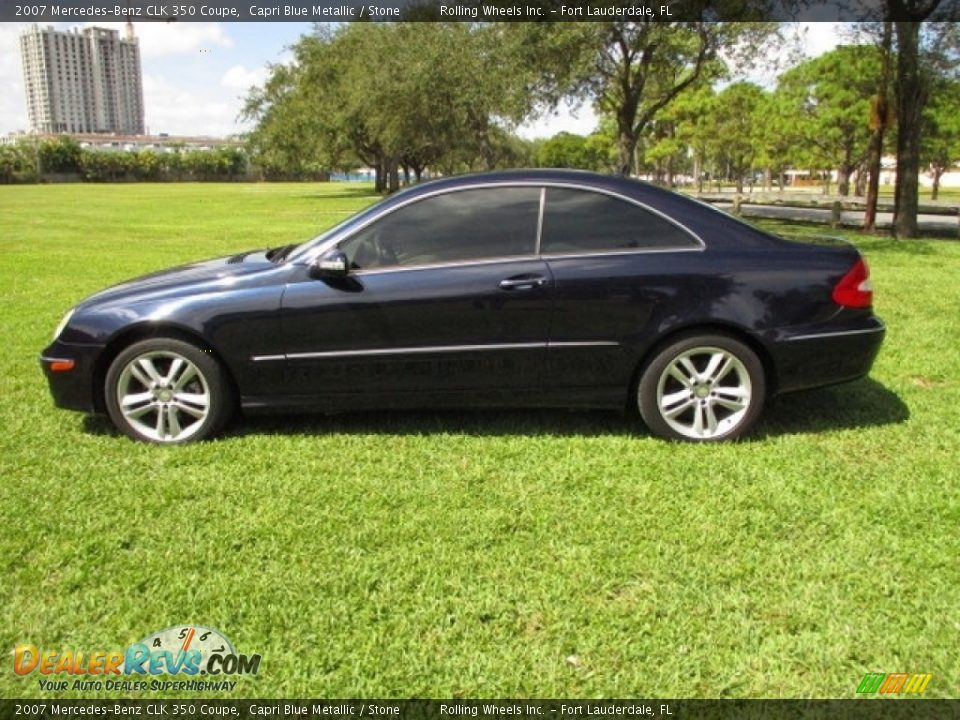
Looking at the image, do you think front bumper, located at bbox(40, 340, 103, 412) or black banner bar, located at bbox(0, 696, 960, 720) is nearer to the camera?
black banner bar, located at bbox(0, 696, 960, 720)

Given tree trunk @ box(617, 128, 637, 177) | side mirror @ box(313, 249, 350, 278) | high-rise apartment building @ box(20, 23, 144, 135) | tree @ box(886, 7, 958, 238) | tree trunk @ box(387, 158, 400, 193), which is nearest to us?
side mirror @ box(313, 249, 350, 278)

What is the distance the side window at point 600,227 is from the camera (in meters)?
4.45

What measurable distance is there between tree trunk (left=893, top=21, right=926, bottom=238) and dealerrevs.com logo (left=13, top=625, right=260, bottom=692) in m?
18.6

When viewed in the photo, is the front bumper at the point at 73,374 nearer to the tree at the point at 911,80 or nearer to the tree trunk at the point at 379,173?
the tree at the point at 911,80

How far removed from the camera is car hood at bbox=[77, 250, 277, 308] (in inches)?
179

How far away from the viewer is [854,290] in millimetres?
4445

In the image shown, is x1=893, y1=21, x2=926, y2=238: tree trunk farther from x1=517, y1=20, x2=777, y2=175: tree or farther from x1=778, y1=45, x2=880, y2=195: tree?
x1=778, y1=45, x2=880, y2=195: tree

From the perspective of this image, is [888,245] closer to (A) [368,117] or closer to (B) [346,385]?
(B) [346,385]

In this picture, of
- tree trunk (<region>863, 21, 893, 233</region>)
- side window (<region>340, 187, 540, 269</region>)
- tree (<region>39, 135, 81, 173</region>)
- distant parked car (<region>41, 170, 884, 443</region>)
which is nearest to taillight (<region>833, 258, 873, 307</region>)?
distant parked car (<region>41, 170, 884, 443</region>)

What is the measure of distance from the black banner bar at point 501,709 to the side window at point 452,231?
8.62 feet

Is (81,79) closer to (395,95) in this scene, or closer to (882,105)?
(395,95)

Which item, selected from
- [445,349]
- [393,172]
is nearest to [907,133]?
[445,349]

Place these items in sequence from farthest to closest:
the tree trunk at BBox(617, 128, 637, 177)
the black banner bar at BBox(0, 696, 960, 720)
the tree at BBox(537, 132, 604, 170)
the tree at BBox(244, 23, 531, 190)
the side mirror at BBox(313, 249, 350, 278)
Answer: the tree at BBox(537, 132, 604, 170), the tree at BBox(244, 23, 531, 190), the tree trunk at BBox(617, 128, 637, 177), the side mirror at BBox(313, 249, 350, 278), the black banner bar at BBox(0, 696, 960, 720)

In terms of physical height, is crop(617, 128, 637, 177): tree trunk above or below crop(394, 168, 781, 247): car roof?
above
